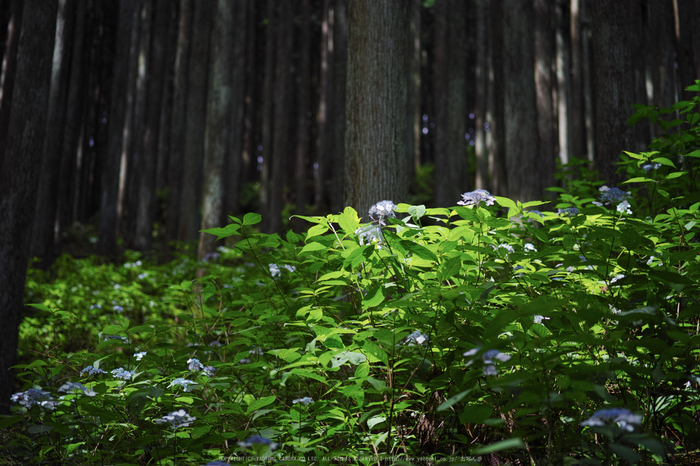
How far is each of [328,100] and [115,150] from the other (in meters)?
7.91

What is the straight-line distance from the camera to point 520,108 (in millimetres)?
7727

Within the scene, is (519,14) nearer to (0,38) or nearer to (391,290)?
(391,290)

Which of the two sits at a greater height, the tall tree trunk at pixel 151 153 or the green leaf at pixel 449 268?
the tall tree trunk at pixel 151 153

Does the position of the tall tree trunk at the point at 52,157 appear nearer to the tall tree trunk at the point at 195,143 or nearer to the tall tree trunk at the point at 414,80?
the tall tree trunk at the point at 195,143

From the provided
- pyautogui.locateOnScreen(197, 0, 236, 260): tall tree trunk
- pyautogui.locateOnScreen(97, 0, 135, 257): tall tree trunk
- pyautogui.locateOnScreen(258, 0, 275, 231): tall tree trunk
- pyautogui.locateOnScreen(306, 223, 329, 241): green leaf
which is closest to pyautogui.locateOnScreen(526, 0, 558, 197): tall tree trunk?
pyautogui.locateOnScreen(197, 0, 236, 260): tall tree trunk

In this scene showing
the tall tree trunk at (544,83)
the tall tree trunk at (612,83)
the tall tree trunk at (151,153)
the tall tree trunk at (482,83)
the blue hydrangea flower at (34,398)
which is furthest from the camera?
the tall tree trunk at (482,83)

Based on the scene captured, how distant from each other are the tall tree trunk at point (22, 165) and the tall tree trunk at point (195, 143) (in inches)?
215

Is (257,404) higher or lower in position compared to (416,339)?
lower

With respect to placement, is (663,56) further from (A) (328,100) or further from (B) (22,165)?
(A) (328,100)

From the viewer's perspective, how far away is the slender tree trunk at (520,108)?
7.45 metres

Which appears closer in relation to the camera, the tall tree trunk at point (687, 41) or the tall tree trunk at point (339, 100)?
the tall tree trunk at point (687, 41)

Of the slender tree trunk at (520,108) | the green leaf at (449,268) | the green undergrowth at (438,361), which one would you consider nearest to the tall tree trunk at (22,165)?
the green undergrowth at (438,361)

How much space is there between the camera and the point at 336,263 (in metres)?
2.38

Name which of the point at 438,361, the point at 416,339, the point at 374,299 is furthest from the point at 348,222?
the point at 438,361
